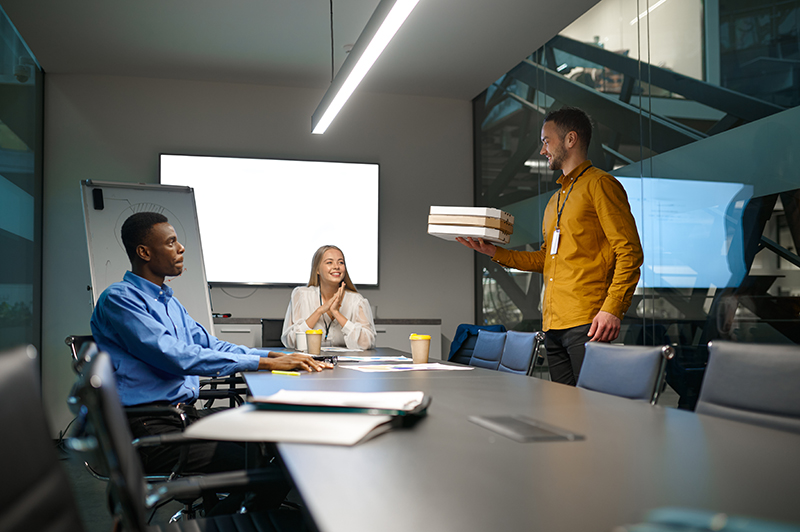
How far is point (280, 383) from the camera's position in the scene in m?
1.84

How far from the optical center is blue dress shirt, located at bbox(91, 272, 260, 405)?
6.61 feet

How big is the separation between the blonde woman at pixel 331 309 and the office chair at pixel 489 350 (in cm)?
85

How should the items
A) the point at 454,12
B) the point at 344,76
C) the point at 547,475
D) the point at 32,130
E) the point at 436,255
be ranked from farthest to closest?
the point at 436,255 < the point at 32,130 < the point at 454,12 < the point at 344,76 < the point at 547,475

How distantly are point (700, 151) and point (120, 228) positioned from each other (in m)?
4.05

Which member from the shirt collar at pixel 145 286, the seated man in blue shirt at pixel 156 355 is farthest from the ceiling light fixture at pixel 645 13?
the shirt collar at pixel 145 286

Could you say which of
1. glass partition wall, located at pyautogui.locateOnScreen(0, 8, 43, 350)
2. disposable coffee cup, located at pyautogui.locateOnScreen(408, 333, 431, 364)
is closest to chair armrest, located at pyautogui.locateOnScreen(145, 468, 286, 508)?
disposable coffee cup, located at pyautogui.locateOnScreen(408, 333, 431, 364)

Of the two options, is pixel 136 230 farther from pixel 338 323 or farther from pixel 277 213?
pixel 277 213

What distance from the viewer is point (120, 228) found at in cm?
463

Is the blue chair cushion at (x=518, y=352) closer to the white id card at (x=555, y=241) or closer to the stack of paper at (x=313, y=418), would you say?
the white id card at (x=555, y=241)

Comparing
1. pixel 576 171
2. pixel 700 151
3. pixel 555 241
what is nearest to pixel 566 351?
pixel 555 241

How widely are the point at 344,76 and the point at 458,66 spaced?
229 cm

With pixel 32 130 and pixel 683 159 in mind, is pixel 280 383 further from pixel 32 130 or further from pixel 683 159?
pixel 32 130

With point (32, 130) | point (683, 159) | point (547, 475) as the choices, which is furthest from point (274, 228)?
point (547, 475)

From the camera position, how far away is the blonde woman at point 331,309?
Answer: 378 cm
